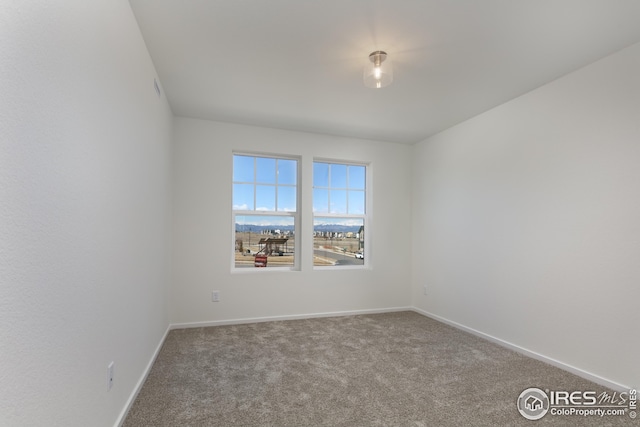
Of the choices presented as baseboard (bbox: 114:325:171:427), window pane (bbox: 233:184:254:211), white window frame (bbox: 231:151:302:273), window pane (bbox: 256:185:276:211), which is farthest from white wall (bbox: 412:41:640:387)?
baseboard (bbox: 114:325:171:427)

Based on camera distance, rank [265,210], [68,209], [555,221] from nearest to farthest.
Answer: [68,209] < [555,221] < [265,210]

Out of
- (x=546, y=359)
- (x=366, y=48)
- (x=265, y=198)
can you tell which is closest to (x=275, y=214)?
(x=265, y=198)

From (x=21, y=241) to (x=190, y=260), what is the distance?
305cm

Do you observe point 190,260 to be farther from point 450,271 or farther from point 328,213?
point 450,271

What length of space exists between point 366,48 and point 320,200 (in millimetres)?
2436

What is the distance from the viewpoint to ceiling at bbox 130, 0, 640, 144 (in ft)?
6.50

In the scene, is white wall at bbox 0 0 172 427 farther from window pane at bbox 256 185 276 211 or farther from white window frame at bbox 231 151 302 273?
window pane at bbox 256 185 276 211

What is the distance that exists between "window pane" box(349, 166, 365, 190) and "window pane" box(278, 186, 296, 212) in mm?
901

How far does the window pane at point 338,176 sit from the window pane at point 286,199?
2.00 ft

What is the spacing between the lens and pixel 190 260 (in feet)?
12.7

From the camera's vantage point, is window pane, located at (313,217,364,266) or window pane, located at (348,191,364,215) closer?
window pane, located at (313,217,364,266)

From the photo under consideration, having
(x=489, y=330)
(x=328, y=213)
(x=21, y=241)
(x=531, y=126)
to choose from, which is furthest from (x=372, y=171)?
(x=21, y=241)

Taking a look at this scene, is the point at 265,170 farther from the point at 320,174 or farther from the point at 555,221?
the point at 555,221

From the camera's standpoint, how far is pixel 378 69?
248 cm
